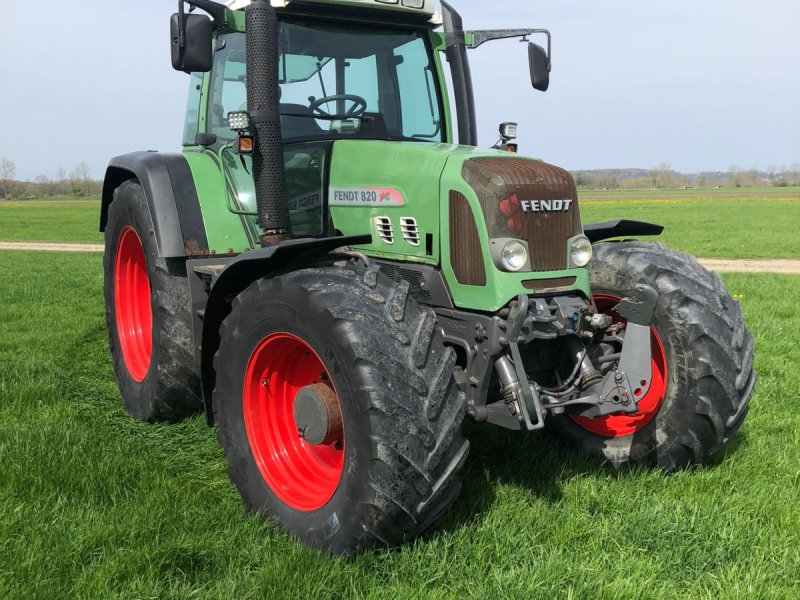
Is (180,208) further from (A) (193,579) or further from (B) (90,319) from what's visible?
(B) (90,319)

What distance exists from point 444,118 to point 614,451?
2.20 m

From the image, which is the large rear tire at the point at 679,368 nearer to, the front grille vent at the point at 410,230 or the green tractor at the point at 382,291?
the green tractor at the point at 382,291

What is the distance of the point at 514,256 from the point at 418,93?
1.69 m

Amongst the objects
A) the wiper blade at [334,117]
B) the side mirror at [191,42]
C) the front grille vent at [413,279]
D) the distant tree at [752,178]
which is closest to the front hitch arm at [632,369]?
the front grille vent at [413,279]

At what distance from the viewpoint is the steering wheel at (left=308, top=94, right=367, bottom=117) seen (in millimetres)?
4328

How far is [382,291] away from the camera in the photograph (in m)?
3.19

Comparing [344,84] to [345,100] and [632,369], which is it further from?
[632,369]

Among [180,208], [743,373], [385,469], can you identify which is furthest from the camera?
[180,208]

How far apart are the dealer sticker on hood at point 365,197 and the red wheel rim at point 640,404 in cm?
133

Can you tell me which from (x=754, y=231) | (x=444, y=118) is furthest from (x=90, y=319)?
(x=754, y=231)

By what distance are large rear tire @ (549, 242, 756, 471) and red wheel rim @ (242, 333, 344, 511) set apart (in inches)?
59.2

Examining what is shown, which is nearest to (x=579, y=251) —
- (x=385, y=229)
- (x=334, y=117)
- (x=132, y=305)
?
(x=385, y=229)

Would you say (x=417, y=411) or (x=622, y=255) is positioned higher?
(x=622, y=255)

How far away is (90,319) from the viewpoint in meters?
8.55
